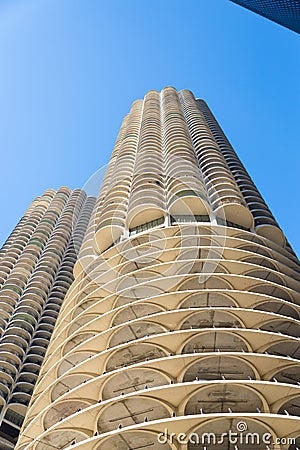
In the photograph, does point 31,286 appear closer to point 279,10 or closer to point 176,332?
point 176,332

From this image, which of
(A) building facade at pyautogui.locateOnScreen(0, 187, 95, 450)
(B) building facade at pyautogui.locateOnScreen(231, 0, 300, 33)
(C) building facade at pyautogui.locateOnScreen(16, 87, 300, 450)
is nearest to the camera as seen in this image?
(C) building facade at pyautogui.locateOnScreen(16, 87, 300, 450)

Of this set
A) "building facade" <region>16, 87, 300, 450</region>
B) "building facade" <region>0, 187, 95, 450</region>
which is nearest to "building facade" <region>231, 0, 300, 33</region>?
"building facade" <region>16, 87, 300, 450</region>

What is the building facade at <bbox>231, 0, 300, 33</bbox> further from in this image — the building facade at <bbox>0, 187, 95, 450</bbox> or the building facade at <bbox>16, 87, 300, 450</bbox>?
the building facade at <bbox>0, 187, 95, 450</bbox>

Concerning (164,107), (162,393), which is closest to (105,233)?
(162,393)

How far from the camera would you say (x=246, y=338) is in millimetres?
23359

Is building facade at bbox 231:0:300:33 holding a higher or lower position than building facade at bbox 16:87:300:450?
higher

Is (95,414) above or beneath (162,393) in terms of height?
beneath

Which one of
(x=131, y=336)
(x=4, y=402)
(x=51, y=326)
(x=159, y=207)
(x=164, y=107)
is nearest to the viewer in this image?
(x=131, y=336)

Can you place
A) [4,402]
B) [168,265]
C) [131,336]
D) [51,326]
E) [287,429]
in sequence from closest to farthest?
[287,429] → [131,336] → [168,265] → [4,402] → [51,326]

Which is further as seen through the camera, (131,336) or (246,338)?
(131,336)

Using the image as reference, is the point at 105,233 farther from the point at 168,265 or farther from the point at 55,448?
the point at 55,448

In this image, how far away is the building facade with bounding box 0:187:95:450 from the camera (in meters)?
46.8

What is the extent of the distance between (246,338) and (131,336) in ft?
20.7

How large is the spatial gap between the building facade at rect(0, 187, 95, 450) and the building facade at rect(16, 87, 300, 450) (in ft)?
51.7
